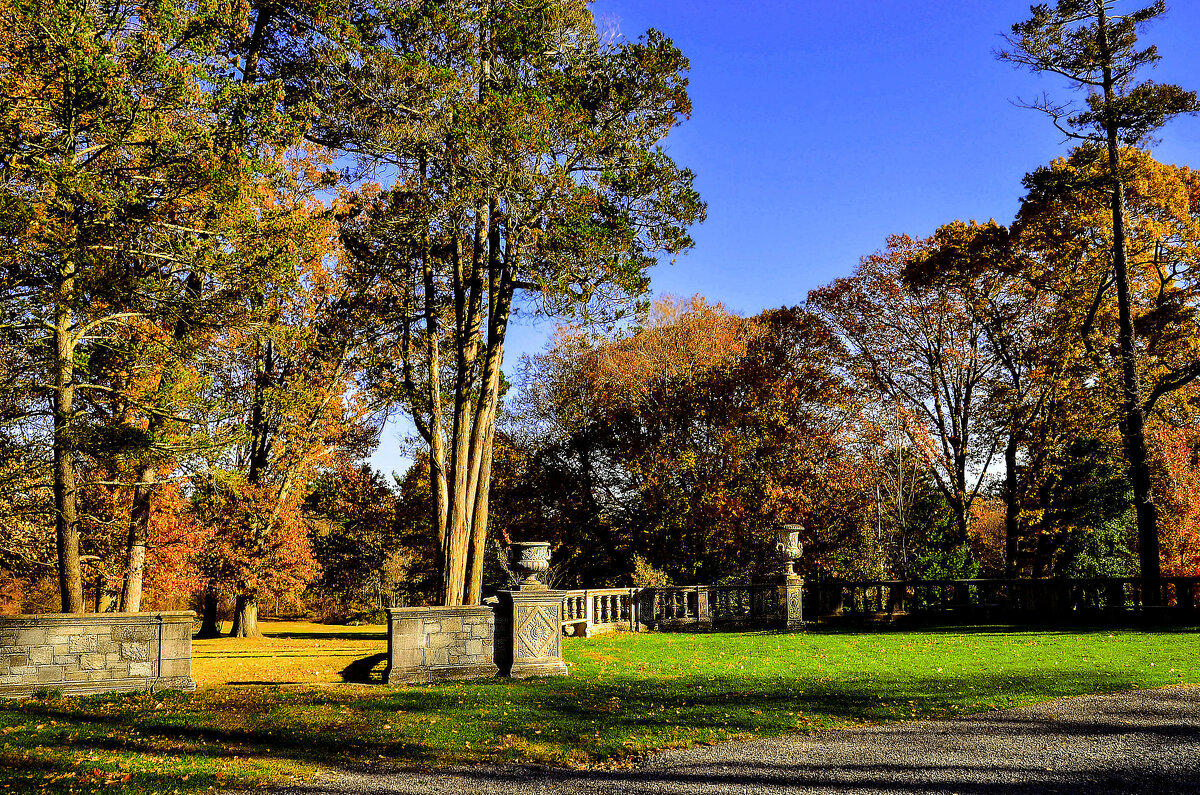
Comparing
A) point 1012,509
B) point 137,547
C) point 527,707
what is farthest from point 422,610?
point 1012,509

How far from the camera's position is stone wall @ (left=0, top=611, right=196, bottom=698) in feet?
33.1

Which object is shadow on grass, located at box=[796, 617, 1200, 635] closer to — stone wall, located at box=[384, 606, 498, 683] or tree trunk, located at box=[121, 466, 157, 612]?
stone wall, located at box=[384, 606, 498, 683]

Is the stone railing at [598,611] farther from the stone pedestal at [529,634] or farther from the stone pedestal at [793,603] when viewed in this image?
the stone pedestal at [529,634]

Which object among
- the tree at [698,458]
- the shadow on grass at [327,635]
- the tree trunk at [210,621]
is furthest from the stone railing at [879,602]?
the tree trunk at [210,621]

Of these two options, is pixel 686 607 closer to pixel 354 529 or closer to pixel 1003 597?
pixel 1003 597

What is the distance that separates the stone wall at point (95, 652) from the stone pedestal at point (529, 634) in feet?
13.6

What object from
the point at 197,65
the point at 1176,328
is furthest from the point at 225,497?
the point at 1176,328

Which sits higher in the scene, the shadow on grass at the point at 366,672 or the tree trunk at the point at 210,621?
the shadow on grass at the point at 366,672

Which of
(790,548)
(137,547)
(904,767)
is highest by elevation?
(137,547)

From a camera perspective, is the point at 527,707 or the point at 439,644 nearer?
the point at 527,707

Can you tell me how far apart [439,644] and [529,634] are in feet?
4.19

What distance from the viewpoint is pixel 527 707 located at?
9.07 meters

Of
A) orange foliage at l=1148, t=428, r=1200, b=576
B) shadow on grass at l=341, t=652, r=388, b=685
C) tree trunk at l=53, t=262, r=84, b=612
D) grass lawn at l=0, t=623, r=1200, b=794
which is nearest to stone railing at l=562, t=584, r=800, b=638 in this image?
grass lawn at l=0, t=623, r=1200, b=794

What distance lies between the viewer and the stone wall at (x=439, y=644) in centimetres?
1112
